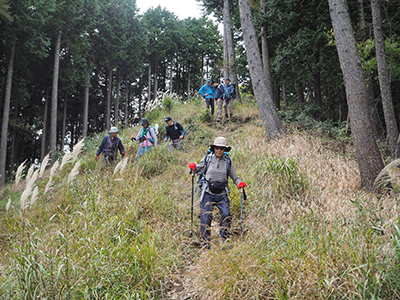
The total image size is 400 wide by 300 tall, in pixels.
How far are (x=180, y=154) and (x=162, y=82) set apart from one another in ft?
90.7

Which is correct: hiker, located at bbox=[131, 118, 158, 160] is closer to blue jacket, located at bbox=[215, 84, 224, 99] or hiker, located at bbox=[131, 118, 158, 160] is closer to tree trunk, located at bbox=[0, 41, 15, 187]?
blue jacket, located at bbox=[215, 84, 224, 99]

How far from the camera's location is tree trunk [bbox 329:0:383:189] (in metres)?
5.11

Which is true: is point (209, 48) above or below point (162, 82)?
above

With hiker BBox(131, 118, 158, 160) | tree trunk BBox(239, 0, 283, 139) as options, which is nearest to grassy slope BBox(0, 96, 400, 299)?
hiker BBox(131, 118, 158, 160)

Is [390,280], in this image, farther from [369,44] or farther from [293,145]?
[369,44]

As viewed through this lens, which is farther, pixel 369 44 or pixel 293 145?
pixel 369 44

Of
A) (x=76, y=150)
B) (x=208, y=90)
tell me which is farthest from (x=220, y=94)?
(x=76, y=150)

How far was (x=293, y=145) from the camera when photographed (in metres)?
7.15

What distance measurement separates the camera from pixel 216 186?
14.1 feet

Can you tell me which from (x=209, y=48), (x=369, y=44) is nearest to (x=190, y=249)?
(x=369, y=44)

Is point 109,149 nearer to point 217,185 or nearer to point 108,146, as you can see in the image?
point 108,146

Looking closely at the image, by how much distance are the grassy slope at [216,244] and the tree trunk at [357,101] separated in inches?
19.0

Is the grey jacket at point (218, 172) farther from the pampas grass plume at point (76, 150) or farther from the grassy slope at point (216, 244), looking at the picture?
the pampas grass plume at point (76, 150)

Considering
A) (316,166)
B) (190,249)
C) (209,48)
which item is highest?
(209,48)
